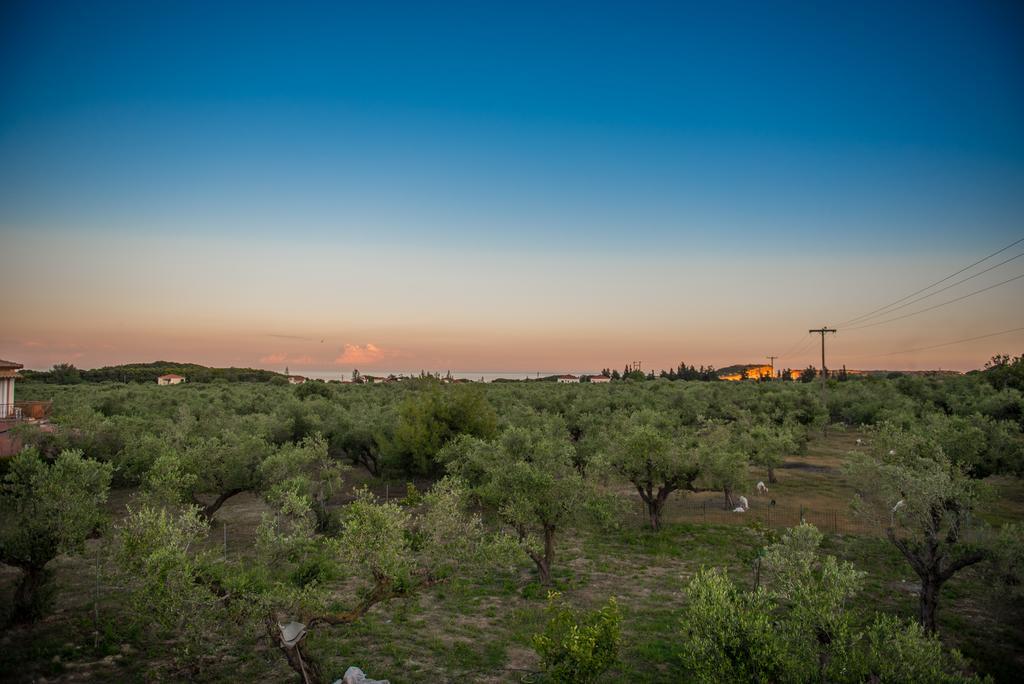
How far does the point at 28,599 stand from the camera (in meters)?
18.1

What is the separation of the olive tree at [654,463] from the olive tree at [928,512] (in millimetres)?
11167

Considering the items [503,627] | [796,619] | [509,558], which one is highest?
[796,619]

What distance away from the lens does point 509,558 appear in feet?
59.0

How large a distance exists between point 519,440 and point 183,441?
75.1ft

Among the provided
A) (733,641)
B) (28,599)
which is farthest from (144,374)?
(733,641)

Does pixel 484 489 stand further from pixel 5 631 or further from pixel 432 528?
pixel 5 631

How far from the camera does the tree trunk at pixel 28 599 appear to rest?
705 inches

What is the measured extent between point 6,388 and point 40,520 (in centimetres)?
4424

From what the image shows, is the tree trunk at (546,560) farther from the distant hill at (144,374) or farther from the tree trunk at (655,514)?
the distant hill at (144,374)

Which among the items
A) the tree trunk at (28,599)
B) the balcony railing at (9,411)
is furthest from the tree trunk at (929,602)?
the balcony railing at (9,411)

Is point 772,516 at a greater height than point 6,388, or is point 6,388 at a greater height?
point 6,388

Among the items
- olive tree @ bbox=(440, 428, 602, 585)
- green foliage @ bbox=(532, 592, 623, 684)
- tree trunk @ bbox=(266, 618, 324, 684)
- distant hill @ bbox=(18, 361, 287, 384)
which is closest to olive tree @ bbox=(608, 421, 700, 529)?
olive tree @ bbox=(440, 428, 602, 585)

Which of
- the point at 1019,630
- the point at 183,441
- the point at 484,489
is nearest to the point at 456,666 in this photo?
the point at 484,489

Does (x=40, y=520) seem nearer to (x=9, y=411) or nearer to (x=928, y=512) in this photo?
(x=928, y=512)
